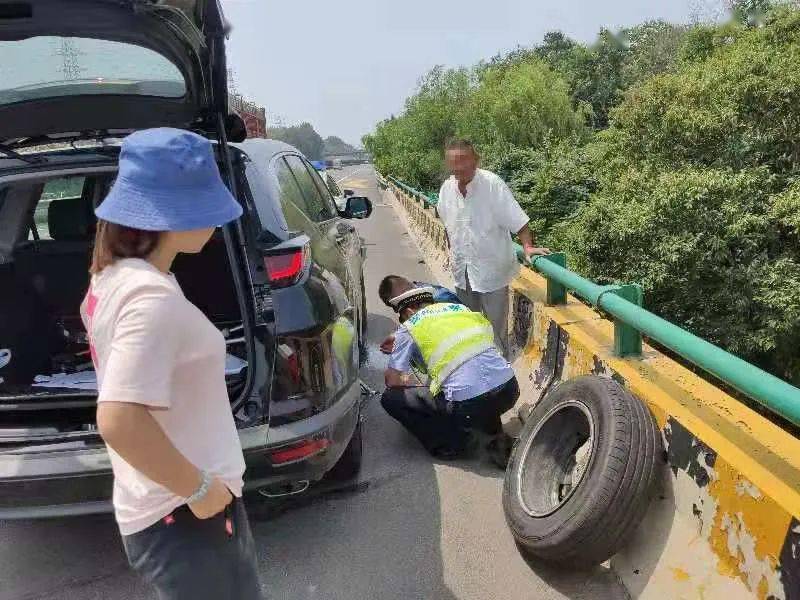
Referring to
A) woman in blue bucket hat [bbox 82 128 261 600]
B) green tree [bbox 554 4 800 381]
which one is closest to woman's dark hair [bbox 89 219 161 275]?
woman in blue bucket hat [bbox 82 128 261 600]

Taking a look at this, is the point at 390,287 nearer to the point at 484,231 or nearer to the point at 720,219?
the point at 484,231

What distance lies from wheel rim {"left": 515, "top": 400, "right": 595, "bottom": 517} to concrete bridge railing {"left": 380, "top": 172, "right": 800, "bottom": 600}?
11.5 inches

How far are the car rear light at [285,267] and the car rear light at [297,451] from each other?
67 centimetres

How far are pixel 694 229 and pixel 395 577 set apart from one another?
743 centimetres

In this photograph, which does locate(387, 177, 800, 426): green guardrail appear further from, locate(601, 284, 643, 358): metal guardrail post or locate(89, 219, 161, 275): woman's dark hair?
locate(89, 219, 161, 275): woman's dark hair

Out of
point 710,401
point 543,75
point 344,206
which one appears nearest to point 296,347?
point 710,401

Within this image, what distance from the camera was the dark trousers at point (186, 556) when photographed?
1.50 metres

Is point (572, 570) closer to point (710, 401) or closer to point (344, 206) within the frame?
point (710, 401)

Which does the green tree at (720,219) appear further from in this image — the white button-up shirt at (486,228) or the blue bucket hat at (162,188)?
the blue bucket hat at (162,188)

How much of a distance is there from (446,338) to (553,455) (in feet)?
2.98

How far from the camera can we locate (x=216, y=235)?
3551 millimetres

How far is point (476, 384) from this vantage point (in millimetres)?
3533

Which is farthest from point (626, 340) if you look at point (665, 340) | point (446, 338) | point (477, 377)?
point (446, 338)

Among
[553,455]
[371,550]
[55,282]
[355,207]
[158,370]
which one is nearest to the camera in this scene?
[158,370]
